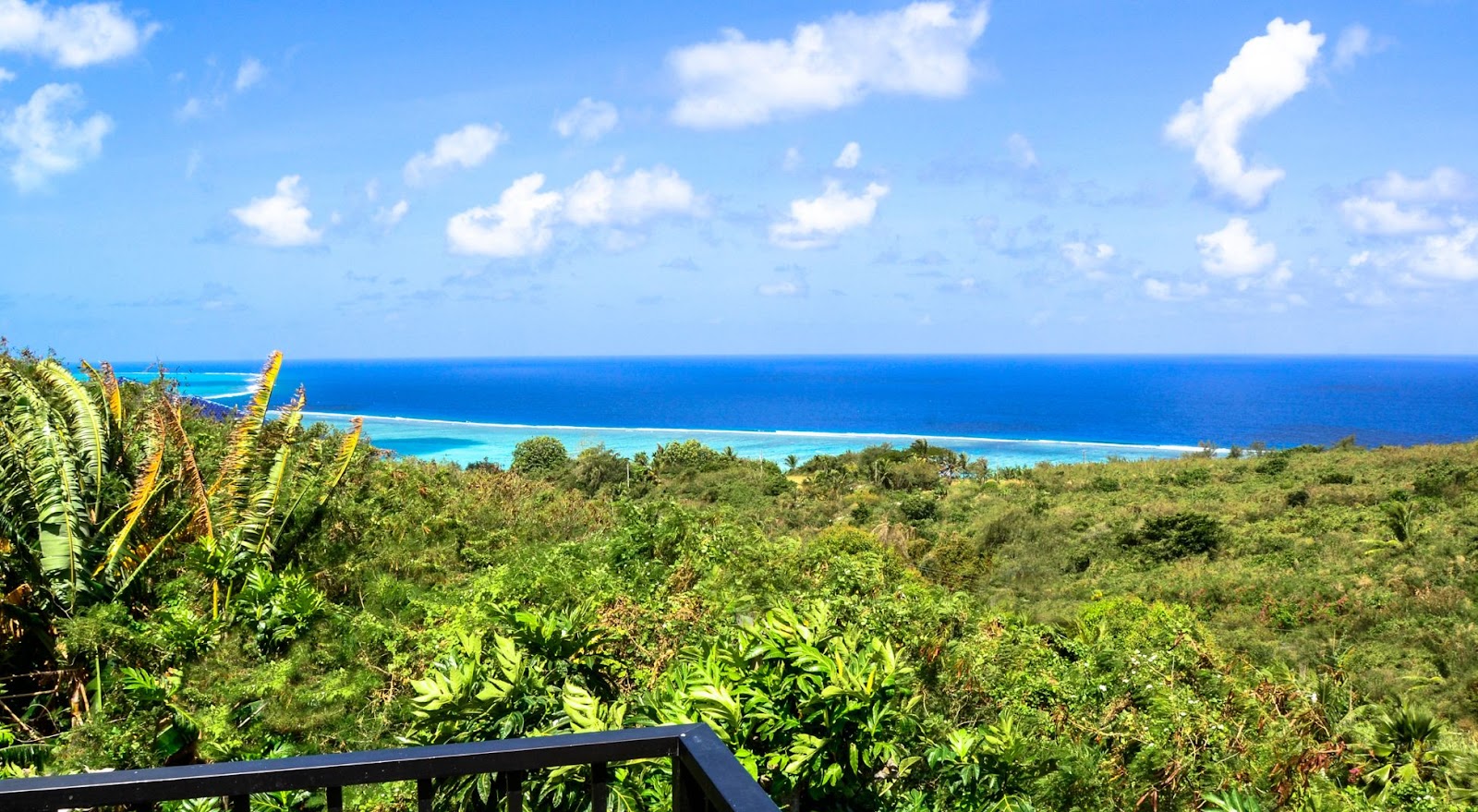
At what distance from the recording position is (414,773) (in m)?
1.36

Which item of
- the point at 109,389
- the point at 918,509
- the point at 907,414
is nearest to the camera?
the point at 109,389

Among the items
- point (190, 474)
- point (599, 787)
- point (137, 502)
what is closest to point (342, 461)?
point (190, 474)

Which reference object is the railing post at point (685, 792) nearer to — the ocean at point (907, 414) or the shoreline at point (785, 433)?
the ocean at point (907, 414)

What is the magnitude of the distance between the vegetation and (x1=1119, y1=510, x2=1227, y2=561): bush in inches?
386

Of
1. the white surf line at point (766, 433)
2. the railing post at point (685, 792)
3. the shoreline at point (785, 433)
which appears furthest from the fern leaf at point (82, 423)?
the white surf line at point (766, 433)

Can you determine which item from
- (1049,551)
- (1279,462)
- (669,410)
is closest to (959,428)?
(669,410)

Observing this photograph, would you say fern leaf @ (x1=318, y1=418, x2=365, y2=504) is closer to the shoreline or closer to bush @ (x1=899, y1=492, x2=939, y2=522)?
bush @ (x1=899, y1=492, x2=939, y2=522)

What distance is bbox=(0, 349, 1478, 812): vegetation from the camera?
3.12 meters

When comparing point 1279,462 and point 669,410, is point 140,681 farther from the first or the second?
point 669,410

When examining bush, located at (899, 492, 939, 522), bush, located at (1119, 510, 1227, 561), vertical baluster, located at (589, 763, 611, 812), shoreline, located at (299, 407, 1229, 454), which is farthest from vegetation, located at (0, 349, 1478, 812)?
shoreline, located at (299, 407, 1229, 454)

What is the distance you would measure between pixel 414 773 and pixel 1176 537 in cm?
2263

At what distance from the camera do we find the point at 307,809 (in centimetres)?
360

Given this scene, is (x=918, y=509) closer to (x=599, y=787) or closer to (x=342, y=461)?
(x=342, y=461)

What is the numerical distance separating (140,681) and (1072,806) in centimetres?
457
